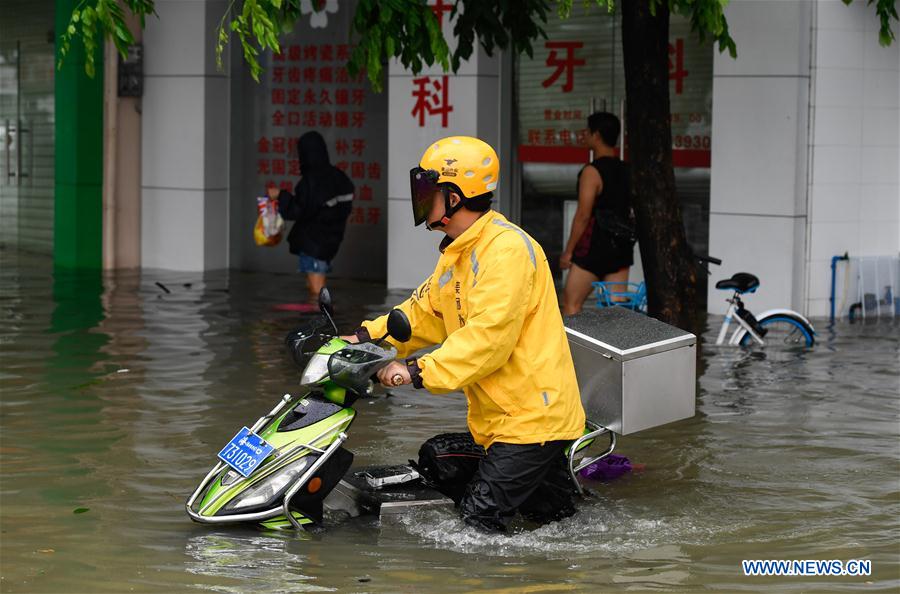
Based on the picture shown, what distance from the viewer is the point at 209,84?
1556cm

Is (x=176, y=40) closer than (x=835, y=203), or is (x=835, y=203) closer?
(x=835, y=203)

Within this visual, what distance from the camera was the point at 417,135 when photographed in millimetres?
14078

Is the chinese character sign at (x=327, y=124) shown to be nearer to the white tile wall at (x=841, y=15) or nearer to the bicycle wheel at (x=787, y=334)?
the white tile wall at (x=841, y=15)

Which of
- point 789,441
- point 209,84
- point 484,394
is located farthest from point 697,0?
point 209,84

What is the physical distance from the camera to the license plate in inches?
223

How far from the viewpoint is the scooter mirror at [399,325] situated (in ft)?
17.8

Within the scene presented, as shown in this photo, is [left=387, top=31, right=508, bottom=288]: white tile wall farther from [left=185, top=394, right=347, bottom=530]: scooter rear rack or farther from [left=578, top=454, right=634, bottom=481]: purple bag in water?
[left=185, top=394, right=347, bottom=530]: scooter rear rack

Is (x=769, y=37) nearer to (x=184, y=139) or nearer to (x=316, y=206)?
(x=316, y=206)

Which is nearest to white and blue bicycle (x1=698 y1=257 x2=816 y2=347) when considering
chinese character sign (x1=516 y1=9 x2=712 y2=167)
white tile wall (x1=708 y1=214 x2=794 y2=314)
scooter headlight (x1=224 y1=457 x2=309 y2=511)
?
white tile wall (x1=708 y1=214 x2=794 y2=314)

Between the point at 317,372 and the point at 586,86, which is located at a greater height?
the point at 586,86

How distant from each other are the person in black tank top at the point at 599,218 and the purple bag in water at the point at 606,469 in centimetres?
342

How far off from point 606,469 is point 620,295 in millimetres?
3744

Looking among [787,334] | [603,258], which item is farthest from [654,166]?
[787,334]

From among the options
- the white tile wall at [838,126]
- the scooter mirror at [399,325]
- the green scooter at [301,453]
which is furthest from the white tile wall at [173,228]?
the scooter mirror at [399,325]
